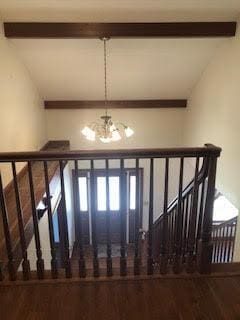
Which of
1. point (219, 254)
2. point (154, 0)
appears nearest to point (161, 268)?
point (154, 0)

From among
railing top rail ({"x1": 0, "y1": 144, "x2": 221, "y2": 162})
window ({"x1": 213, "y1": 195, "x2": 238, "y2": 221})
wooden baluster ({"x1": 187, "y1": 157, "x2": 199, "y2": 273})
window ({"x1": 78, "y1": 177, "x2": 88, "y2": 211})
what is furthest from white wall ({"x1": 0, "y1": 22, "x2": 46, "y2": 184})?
window ({"x1": 213, "y1": 195, "x2": 238, "y2": 221})

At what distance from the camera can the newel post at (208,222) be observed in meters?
1.86

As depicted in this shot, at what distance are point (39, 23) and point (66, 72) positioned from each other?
4.90ft

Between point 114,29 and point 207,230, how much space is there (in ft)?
10.0

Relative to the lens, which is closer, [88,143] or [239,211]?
[239,211]

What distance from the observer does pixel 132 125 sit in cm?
686

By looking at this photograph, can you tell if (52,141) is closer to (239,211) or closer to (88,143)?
(88,143)

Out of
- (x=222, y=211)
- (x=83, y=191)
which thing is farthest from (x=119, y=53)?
(x=222, y=211)

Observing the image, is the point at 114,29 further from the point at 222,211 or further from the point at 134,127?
the point at 222,211

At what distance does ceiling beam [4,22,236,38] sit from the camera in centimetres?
381

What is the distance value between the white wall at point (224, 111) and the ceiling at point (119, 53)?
264 millimetres

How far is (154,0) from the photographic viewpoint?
3.21 meters

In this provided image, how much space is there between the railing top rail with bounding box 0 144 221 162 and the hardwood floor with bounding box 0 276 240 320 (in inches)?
36.5

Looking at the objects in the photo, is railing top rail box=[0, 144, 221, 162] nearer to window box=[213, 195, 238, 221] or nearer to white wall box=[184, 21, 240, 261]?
white wall box=[184, 21, 240, 261]
